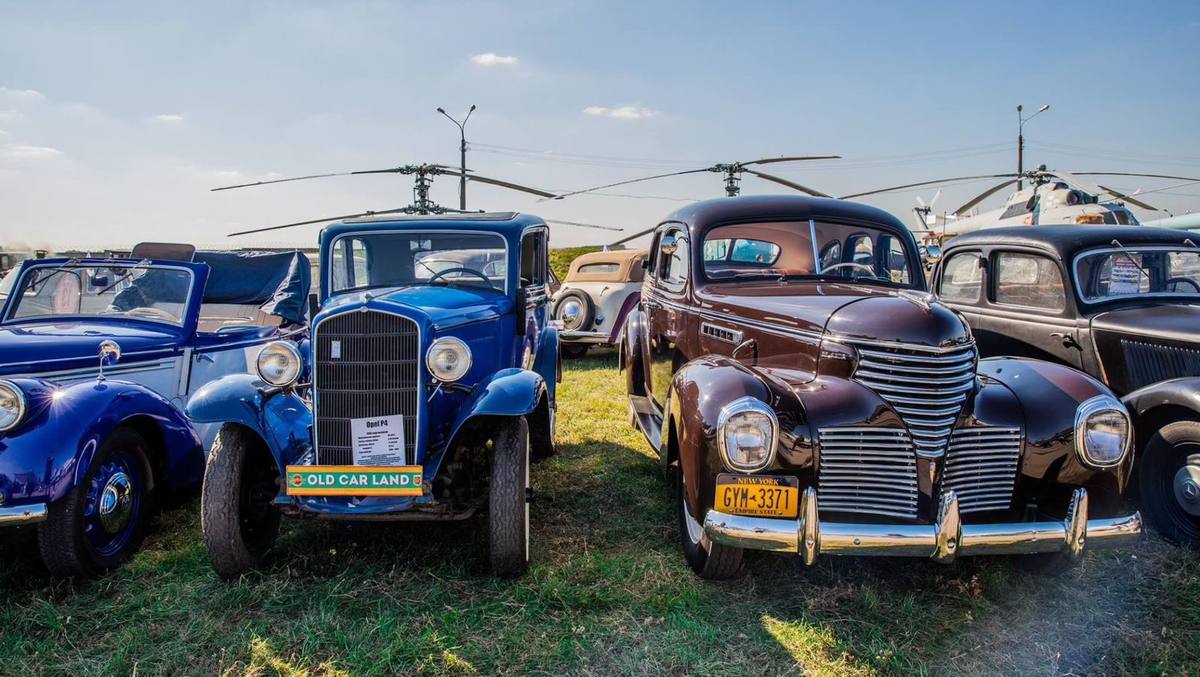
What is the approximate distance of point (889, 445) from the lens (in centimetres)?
298

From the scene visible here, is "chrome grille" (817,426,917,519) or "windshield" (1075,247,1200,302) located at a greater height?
"windshield" (1075,247,1200,302)

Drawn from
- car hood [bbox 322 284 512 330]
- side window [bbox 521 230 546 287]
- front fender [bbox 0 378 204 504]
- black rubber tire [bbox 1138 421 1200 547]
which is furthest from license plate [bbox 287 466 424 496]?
black rubber tire [bbox 1138 421 1200 547]

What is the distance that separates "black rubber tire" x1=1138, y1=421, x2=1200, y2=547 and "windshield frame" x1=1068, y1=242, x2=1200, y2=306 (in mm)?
1161

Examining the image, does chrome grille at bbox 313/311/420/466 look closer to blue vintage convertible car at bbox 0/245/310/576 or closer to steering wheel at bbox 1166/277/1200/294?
blue vintage convertible car at bbox 0/245/310/576

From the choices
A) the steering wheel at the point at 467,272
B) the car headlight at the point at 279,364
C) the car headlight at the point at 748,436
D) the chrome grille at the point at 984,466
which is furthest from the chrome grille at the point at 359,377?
the chrome grille at the point at 984,466

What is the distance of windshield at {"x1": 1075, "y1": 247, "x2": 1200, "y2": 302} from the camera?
4.74m

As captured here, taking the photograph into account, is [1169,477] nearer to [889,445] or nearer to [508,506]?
[889,445]

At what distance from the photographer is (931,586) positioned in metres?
3.37

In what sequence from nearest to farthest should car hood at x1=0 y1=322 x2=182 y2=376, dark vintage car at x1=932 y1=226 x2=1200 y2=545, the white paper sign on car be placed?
1. the white paper sign on car
2. dark vintage car at x1=932 y1=226 x2=1200 y2=545
3. car hood at x1=0 y1=322 x2=182 y2=376

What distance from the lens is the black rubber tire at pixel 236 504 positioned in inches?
128

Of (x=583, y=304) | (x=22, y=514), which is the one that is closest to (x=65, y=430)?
(x=22, y=514)

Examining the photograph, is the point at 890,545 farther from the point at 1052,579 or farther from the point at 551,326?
the point at 551,326

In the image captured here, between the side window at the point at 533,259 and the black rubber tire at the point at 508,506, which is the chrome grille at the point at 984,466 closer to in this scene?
the black rubber tire at the point at 508,506

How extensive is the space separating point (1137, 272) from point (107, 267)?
7328 mm
